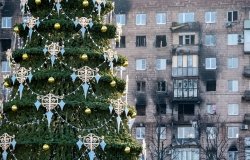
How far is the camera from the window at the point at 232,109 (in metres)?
86.8

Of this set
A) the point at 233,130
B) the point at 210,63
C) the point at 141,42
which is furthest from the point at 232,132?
the point at 141,42

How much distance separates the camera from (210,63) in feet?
288

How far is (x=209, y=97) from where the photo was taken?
87.1 metres

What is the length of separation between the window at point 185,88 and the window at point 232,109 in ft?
12.7

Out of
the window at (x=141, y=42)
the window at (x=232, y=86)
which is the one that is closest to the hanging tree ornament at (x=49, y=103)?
the window at (x=232, y=86)

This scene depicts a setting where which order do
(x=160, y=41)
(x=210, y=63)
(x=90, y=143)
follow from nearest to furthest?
(x=90, y=143)
(x=210, y=63)
(x=160, y=41)

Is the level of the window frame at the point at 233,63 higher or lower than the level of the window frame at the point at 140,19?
lower

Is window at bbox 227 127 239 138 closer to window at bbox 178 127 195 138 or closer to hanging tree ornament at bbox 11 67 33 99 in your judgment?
window at bbox 178 127 195 138

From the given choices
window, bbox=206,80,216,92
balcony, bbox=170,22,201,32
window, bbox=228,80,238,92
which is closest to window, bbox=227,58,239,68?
window, bbox=228,80,238,92

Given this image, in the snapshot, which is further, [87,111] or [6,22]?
[6,22]

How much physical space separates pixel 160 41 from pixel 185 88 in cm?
597

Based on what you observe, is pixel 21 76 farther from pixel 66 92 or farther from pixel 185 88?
pixel 185 88

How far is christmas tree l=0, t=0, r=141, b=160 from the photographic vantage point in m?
19.6

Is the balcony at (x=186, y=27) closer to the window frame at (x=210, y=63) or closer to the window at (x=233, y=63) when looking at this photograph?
the window frame at (x=210, y=63)
